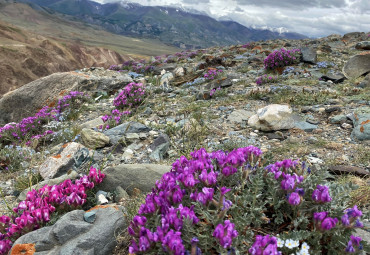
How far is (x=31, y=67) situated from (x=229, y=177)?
43699 millimetres

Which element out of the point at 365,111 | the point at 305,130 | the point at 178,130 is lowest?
the point at 178,130

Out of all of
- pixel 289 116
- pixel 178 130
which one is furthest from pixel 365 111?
pixel 178 130

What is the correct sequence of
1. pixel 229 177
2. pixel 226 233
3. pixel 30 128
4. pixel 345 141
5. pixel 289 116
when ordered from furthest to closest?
pixel 30 128 < pixel 289 116 < pixel 345 141 < pixel 229 177 < pixel 226 233

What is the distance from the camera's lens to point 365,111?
6.64 metres

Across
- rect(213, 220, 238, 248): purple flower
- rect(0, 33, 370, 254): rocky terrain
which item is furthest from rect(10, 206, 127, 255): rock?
rect(213, 220, 238, 248): purple flower

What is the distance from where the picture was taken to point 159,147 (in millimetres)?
6363

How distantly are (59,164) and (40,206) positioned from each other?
1935 mm

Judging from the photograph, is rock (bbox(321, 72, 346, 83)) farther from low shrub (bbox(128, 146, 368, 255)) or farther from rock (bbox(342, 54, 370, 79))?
low shrub (bbox(128, 146, 368, 255))

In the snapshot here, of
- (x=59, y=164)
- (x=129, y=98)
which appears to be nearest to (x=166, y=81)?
(x=129, y=98)

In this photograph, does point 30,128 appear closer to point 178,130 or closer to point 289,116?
point 178,130

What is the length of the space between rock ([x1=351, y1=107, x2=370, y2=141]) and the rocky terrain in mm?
22

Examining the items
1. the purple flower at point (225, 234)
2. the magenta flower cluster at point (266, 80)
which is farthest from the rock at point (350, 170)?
the magenta flower cluster at point (266, 80)

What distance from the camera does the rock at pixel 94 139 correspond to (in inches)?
273

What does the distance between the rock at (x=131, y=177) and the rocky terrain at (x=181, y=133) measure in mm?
18
